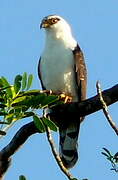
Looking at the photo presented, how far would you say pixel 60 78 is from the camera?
24.6 ft

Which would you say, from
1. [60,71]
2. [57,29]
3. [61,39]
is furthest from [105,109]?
[57,29]

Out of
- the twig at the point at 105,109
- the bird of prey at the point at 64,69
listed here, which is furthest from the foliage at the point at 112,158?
the bird of prey at the point at 64,69

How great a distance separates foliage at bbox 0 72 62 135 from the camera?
3894mm

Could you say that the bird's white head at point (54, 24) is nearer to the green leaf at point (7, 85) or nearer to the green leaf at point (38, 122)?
the green leaf at point (7, 85)

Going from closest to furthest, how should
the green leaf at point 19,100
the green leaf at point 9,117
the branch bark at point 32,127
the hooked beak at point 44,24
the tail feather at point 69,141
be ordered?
1. the green leaf at point 9,117
2. the green leaf at point 19,100
3. the branch bark at point 32,127
4. the tail feather at point 69,141
5. the hooked beak at point 44,24

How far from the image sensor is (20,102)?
4.00 metres

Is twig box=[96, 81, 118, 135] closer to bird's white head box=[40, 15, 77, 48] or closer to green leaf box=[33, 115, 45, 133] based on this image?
green leaf box=[33, 115, 45, 133]

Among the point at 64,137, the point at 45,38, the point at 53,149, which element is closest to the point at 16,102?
the point at 53,149

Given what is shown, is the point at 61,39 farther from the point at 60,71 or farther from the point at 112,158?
the point at 112,158

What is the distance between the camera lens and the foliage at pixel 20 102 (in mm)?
3894

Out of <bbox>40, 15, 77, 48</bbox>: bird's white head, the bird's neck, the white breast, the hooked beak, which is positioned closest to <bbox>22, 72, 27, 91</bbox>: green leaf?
the white breast

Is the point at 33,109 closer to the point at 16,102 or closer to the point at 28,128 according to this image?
the point at 16,102

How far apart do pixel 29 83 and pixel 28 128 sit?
0.59m

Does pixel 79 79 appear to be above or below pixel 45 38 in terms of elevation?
below
